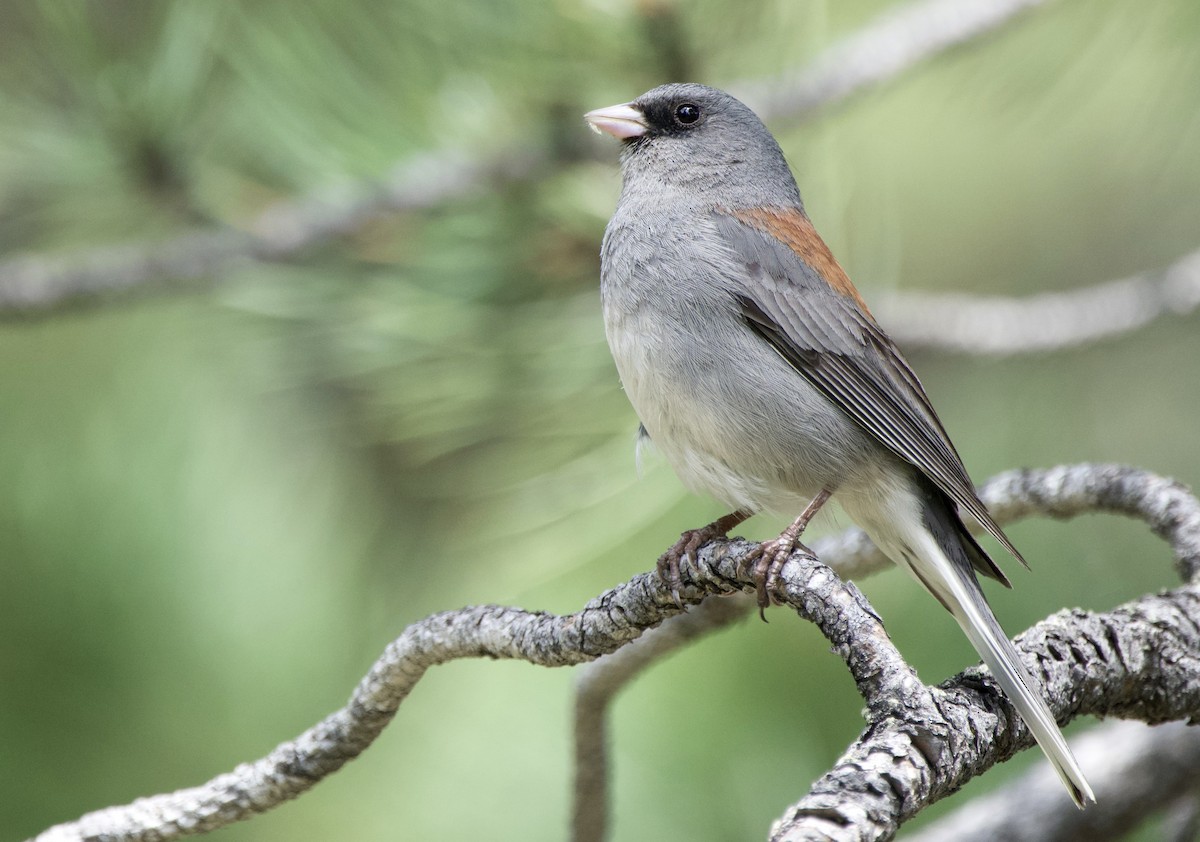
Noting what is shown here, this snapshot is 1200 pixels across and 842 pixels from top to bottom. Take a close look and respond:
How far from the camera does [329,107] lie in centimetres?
259

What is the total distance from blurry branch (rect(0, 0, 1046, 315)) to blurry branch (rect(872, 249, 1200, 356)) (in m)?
0.52

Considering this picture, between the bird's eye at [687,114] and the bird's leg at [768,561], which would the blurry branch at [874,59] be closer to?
the bird's eye at [687,114]

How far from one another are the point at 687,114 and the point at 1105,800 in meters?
1.51

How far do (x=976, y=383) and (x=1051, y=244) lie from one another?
0.84 metres

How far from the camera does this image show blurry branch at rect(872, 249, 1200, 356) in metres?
2.63

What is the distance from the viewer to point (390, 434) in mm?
2861

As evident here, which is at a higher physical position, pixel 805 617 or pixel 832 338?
pixel 832 338

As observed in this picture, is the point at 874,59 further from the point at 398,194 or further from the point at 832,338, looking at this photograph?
the point at 398,194

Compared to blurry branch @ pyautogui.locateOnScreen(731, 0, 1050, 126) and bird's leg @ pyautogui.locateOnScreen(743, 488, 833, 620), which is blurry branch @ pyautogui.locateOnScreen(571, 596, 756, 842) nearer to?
bird's leg @ pyautogui.locateOnScreen(743, 488, 833, 620)

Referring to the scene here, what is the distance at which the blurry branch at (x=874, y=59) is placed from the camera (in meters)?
2.47

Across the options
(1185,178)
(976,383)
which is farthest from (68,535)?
(1185,178)

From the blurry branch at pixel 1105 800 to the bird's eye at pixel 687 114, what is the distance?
1.42 metres

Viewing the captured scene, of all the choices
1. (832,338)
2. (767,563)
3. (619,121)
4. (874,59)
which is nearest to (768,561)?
(767,563)

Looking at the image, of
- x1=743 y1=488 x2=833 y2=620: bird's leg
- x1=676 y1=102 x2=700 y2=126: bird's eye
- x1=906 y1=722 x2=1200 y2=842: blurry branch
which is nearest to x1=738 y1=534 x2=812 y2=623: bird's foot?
x1=743 y1=488 x2=833 y2=620: bird's leg
